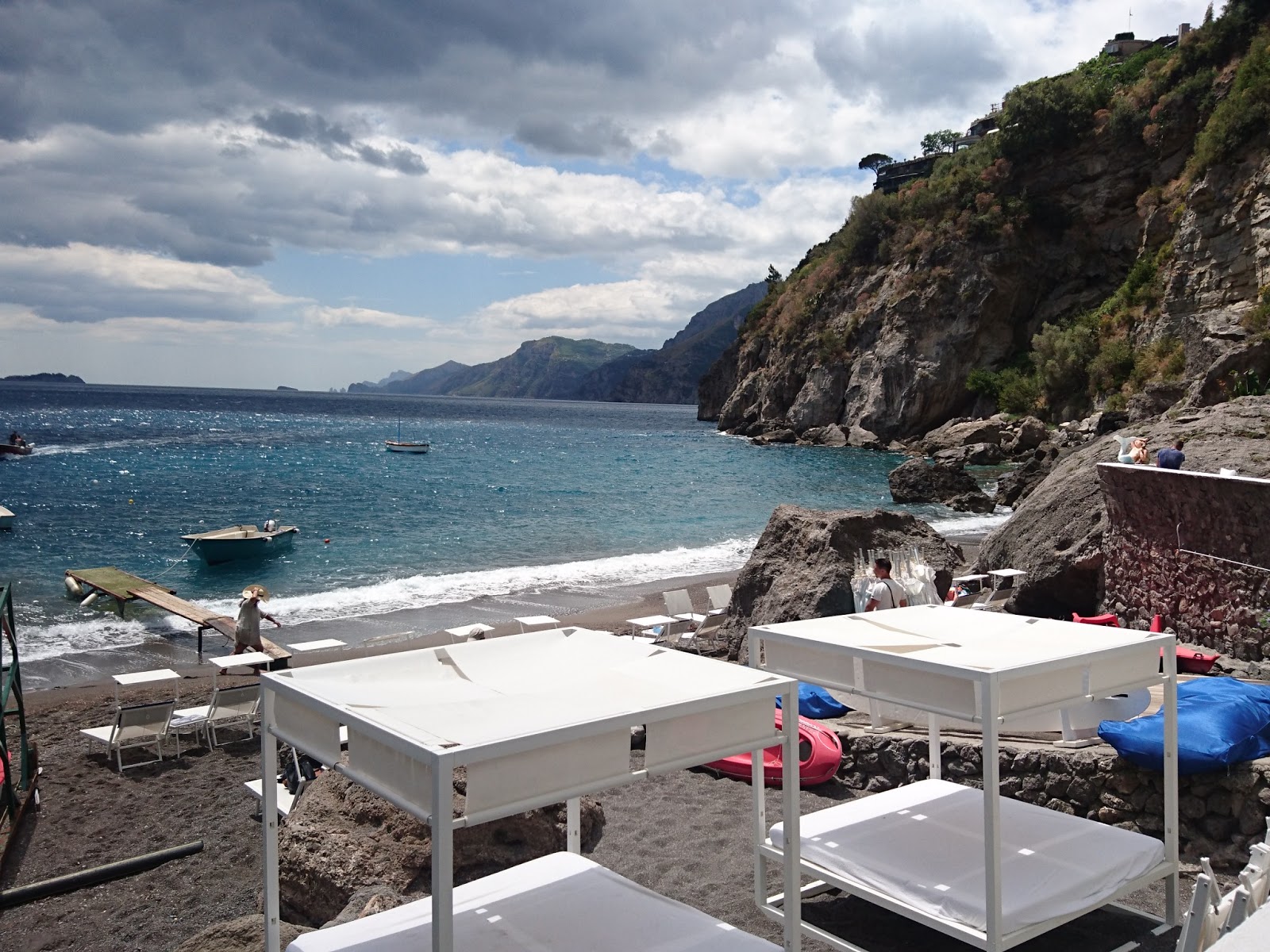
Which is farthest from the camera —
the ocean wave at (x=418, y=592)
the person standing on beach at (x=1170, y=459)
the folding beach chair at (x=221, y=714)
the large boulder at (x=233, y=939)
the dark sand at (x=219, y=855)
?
the ocean wave at (x=418, y=592)

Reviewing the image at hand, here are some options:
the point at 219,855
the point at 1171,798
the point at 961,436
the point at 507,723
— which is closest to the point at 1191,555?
the point at 1171,798

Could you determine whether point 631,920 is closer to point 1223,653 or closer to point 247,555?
point 1223,653

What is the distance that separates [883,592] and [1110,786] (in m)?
3.77

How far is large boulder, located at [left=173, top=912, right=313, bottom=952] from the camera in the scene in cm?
473

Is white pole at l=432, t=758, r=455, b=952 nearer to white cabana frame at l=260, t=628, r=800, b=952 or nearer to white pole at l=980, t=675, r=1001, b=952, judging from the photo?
white cabana frame at l=260, t=628, r=800, b=952

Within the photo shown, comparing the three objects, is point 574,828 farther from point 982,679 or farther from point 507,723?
point 982,679

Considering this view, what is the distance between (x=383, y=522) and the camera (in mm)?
34281

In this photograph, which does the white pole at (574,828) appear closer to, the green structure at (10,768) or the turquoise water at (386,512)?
the green structure at (10,768)

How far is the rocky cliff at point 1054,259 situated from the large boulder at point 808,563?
30.9 m

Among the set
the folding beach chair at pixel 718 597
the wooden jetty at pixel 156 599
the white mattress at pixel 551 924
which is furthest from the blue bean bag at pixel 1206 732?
the wooden jetty at pixel 156 599

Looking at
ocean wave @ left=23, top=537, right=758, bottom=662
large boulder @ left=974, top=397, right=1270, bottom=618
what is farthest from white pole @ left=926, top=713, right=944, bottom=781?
ocean wave @ left=23, top=537, right=758, bottom=662

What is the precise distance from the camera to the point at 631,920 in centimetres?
441

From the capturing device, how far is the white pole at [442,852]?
315 centimetres

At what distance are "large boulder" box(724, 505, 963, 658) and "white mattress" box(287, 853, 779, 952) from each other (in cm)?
709
